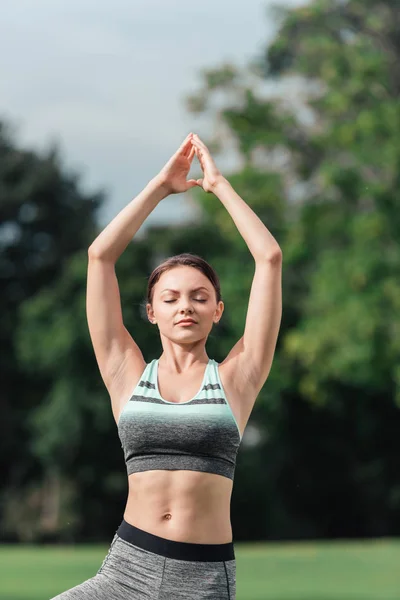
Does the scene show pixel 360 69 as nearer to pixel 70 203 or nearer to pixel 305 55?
→ pixel 305 55

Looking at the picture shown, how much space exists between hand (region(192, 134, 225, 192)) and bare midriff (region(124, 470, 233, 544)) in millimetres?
1026

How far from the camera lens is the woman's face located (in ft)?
12.0

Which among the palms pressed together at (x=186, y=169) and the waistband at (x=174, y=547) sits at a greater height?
the palms pressed together at (x=186, y=169)

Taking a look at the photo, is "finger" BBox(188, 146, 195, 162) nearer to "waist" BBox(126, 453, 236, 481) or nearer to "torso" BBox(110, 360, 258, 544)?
"torso" BBox(110, 360, 258, 544)

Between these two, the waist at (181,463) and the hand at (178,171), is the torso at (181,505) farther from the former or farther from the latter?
the hand at (178,171)

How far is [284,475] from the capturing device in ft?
126

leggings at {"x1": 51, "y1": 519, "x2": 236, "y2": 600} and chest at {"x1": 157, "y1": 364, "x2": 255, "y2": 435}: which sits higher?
chest at {"x1": 157, "y1": 364, "x2": 255, "y2": 435}

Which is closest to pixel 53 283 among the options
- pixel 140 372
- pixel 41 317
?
pixel 41 317

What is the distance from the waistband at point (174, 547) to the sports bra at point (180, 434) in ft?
0.63

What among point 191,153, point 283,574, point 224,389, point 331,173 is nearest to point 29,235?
point 331,173

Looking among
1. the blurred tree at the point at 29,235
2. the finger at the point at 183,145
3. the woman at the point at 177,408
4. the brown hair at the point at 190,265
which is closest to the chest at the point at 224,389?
the woman at the point at 177,408

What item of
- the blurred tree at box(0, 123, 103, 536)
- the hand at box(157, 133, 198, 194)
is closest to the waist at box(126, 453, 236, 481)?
the hand at box(157, 133, 198, 194)

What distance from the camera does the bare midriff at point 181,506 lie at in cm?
344

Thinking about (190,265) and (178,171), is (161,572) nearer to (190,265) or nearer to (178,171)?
(190,265)
